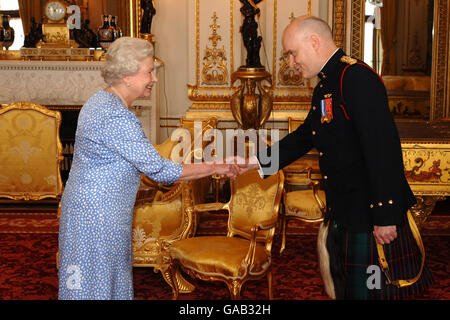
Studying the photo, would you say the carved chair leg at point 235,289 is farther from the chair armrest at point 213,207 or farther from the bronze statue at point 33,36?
the bronze statue at point 33,36

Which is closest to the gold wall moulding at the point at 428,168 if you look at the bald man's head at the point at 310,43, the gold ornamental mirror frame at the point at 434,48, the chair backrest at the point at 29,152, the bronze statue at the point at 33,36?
the bald man's head at the point at 310,43

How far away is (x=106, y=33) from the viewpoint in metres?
7.29

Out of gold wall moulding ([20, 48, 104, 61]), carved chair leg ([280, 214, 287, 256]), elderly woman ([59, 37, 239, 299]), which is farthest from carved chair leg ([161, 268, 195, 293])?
gold wall moulding ([20, 48, 104, 61])

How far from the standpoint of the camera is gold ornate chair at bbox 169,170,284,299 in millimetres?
3283

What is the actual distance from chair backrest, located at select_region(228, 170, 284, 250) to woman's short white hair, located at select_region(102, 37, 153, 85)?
4.79 ft

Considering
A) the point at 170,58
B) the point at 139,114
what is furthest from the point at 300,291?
the point at 170,58

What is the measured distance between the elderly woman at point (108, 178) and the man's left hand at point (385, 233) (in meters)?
0.89

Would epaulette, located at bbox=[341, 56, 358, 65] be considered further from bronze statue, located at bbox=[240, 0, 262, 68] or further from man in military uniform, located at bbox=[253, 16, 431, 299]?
bronze statue, located at bbox=[240, 0, 262, 68]

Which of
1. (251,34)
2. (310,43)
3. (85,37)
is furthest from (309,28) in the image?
(85,37)

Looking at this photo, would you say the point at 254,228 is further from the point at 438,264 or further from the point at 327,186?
the point at 438,264

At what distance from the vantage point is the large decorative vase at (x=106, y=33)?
23.9ft

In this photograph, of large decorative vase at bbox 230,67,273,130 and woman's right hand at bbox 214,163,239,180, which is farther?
large decorative vase at bbox 230,67,273,130

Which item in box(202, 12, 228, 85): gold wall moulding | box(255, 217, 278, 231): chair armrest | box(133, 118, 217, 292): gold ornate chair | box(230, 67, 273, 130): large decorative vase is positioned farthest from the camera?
box(202, 12, 228, 85): gold wall moulding

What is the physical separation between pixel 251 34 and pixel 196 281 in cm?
355
